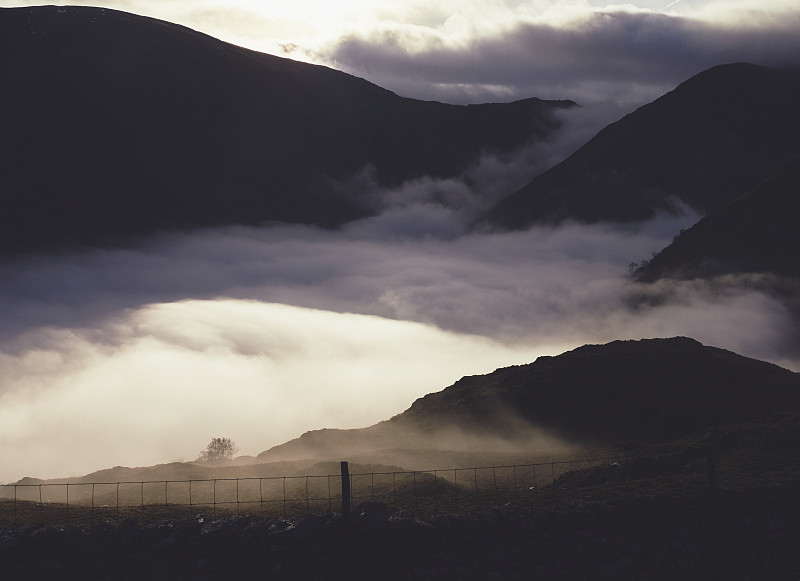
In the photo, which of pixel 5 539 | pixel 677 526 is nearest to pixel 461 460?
pixel 677 526

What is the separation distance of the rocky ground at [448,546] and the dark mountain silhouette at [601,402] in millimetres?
75476

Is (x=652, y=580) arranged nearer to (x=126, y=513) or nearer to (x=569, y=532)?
(x=569, y=532)

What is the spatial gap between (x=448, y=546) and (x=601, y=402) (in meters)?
101

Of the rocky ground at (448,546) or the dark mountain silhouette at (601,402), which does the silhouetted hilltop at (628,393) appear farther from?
the rocky ground at (448,546)

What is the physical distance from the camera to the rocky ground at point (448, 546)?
44.3 metres

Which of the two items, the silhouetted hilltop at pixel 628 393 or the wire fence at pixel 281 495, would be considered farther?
the silhouetted hilltop at pixel 628 393

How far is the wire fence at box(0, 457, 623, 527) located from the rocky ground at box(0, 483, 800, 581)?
124 inches

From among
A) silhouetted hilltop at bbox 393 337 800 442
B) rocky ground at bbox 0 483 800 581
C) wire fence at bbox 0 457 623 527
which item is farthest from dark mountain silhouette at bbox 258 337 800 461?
rocky ground at bbox 0 483 800 581

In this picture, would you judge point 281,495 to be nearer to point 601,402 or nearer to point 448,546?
point 448,546

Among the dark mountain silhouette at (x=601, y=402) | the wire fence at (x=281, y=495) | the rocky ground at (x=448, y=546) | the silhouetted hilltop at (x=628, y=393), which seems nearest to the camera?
the rocky ground at (x=448, y=546)

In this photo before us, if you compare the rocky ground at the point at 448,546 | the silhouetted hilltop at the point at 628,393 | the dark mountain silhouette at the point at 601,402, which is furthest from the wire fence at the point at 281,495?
the silhouetted hilltop at the point at 628,393

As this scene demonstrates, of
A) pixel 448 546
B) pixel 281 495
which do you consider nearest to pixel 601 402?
pixel 281 495

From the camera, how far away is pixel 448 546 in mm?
45719

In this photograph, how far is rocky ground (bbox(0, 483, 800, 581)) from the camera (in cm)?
4431
